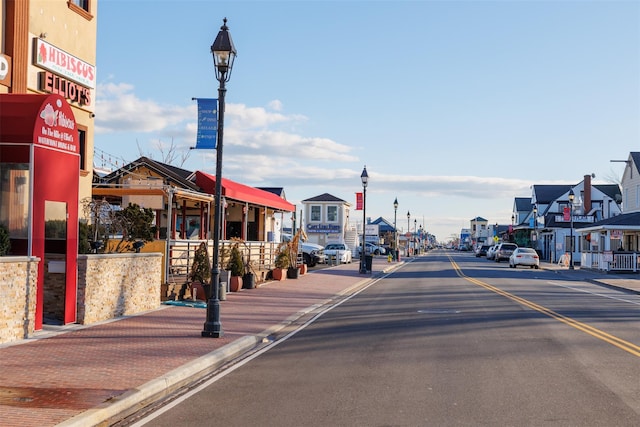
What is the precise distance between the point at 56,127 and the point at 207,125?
3473 mm

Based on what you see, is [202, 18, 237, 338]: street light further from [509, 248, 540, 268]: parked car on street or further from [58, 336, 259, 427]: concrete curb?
[509, 248, 540, 268]: parked car on street

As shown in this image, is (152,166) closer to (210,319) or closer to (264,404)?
(210,319)

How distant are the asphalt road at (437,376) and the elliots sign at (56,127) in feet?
19.2

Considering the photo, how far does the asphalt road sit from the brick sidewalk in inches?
36.1

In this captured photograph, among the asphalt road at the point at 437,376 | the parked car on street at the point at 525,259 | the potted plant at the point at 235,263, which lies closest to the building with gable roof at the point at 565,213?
the parked car on street at the point at 525,259

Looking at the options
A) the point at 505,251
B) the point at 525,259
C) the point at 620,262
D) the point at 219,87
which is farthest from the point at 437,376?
the point at 505,251

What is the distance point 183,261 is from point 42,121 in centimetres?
1097

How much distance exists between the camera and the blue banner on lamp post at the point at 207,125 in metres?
16.0

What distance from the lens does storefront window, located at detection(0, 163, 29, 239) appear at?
14.5m

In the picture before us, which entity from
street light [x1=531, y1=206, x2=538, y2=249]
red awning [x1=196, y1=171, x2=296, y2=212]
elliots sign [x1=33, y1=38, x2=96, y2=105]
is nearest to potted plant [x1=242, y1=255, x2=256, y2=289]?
red awning [x1=196, y1=171, x2=296, y2=212]

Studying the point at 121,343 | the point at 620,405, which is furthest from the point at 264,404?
the point at 121,343

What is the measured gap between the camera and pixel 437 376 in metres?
9.69

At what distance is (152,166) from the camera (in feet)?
87.2

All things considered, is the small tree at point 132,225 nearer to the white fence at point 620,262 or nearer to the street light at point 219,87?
the street light at point 219,87
